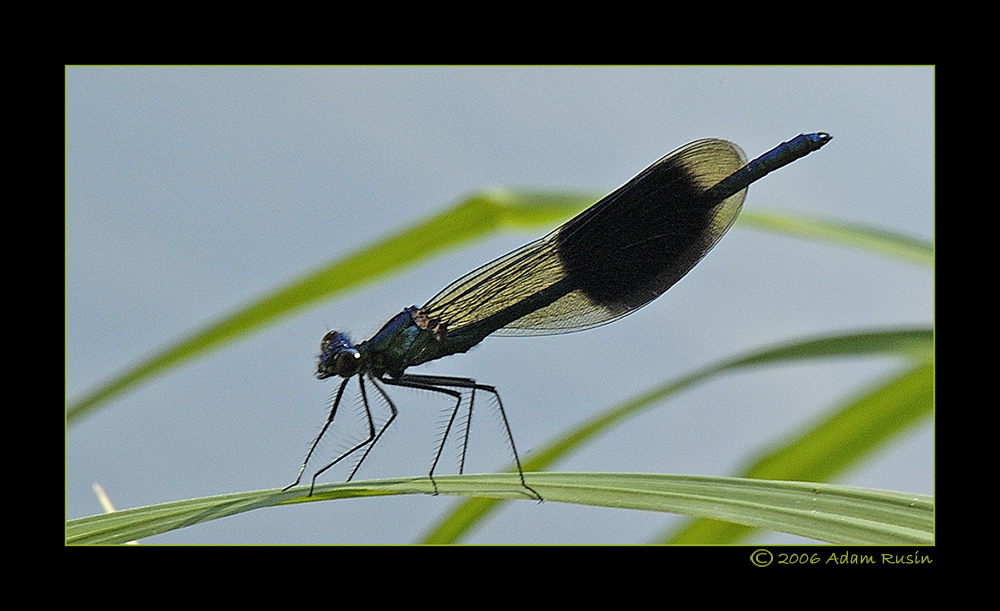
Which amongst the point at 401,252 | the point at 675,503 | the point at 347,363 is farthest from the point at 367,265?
the point at 675,503

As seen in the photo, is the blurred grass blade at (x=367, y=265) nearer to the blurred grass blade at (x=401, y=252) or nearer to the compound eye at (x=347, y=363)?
the blurred grass blade at (x=401, y=252)

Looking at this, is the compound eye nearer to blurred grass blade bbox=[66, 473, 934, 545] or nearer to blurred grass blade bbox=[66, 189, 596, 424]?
blurred grass blade bbox=[66, 189, 596, 424]

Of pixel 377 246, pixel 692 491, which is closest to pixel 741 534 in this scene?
pixel 692 491

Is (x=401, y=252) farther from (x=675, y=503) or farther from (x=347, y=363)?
(x=675, y=503)

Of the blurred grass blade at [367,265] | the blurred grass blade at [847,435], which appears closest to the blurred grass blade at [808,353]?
the blurred grass blade at [847,435]
